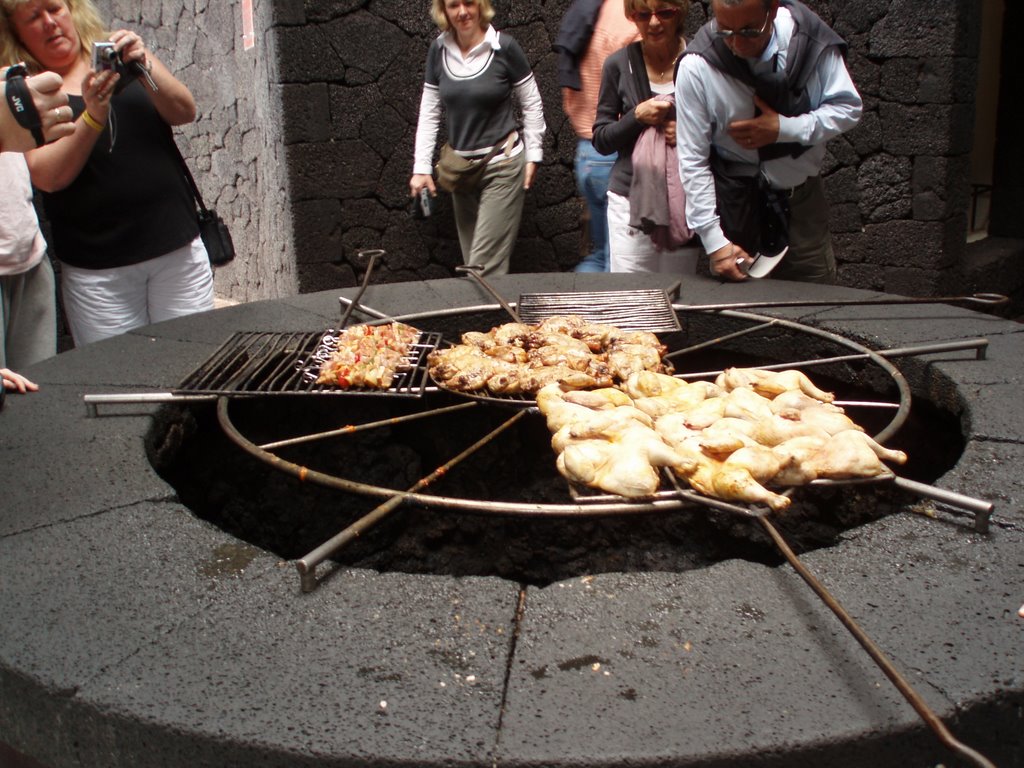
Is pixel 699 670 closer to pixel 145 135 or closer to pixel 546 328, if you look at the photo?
pixel 546 328

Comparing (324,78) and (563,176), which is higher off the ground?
(324,78)

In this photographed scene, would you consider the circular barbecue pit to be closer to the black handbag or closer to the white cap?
the white cap

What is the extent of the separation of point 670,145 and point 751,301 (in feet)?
3.33

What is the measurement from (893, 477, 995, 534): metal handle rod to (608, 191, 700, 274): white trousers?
2.61 meters

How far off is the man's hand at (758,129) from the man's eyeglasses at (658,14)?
2.45 feet

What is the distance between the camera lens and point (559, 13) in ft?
24.2

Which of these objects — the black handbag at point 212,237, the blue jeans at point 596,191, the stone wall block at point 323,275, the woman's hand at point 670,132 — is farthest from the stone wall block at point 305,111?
the woman's hand at point 670,132

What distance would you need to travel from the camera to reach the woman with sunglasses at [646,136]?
13.6 feet

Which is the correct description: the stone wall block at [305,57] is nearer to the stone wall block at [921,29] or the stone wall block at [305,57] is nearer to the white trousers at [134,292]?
the white trousers at [134,292]

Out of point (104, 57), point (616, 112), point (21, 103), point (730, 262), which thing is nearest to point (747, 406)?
point (730, 262)

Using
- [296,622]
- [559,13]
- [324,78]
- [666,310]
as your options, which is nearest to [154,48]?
[324,78]

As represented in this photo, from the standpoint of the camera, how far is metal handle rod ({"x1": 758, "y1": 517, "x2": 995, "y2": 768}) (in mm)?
1314

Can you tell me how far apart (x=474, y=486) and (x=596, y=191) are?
2349 mm

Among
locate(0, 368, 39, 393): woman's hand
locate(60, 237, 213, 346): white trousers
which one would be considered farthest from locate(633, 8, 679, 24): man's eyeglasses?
locate(0, 368, 39, 393): woman's hand
